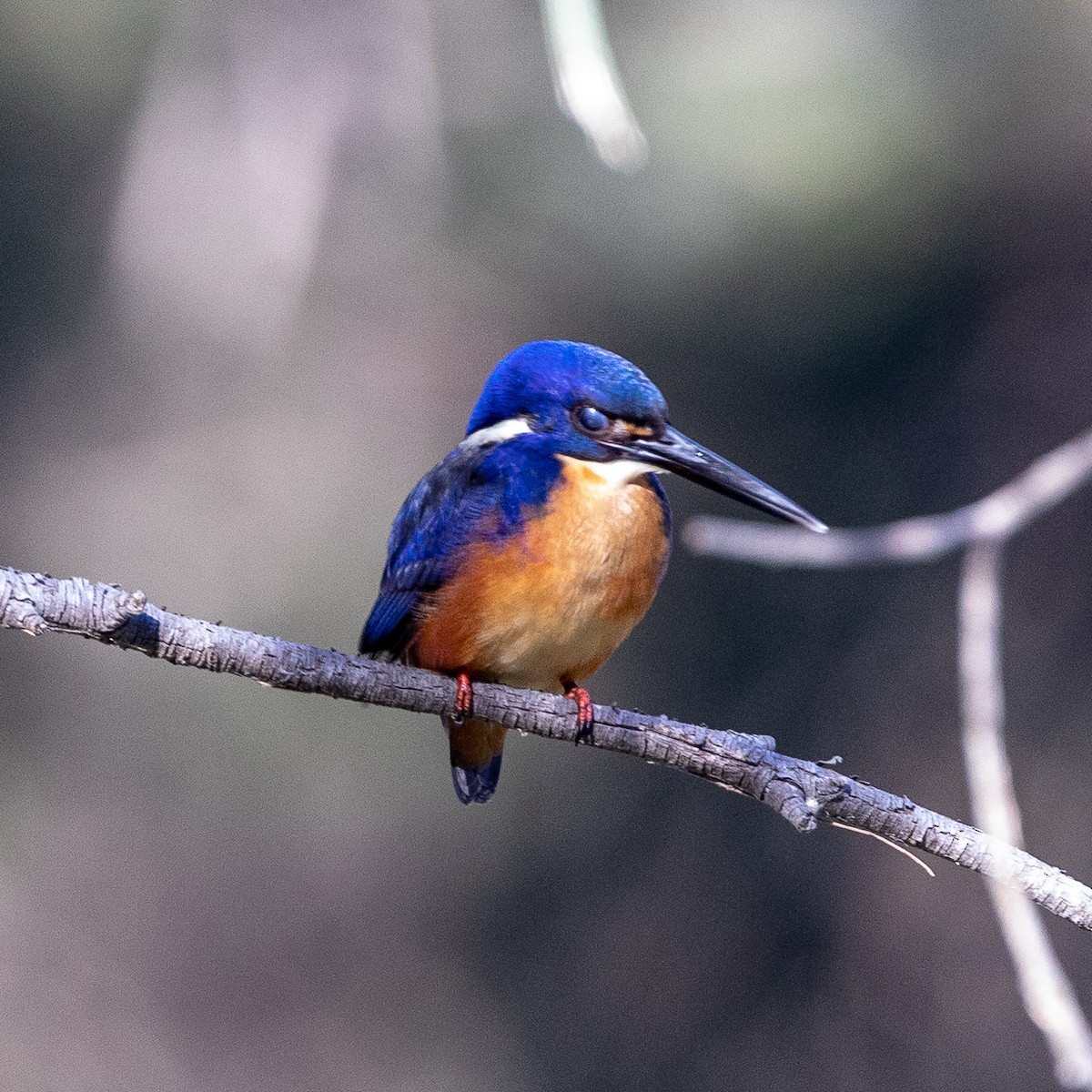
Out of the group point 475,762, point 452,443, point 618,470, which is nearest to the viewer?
point 618,470

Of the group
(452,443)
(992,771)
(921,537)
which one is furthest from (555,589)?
(452,443)

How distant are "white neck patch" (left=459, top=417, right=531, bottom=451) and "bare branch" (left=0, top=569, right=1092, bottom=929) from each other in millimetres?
533

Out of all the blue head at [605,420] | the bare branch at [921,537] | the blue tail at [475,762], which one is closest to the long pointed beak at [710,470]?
the blue head at [605,420]

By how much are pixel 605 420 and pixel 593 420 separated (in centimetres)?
2

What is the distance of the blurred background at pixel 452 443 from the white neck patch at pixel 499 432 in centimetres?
230

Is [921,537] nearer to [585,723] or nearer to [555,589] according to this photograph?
[585,723]

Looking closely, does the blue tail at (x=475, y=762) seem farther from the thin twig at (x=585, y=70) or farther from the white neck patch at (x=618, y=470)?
the thin twig at (x=585, y=70)

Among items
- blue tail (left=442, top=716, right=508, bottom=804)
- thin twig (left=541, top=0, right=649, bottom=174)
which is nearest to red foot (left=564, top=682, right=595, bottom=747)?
blue tail (left=442, top=716, right=508, bottom=804)

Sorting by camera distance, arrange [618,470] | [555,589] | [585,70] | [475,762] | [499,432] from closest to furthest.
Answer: [585,70] → [555,589] → [618,470] → [499,432] → [475,762]

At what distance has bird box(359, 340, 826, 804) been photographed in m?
2.27

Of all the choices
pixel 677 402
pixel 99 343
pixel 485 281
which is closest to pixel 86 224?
pixel 99 343

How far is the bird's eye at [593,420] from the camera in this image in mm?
2385

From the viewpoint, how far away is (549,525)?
229 cm

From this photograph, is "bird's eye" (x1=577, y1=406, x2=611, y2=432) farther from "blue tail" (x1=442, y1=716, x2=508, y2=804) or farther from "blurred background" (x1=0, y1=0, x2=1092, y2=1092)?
"blurred background" (x1=0, y1=0, x2=1092, y2=1092)
